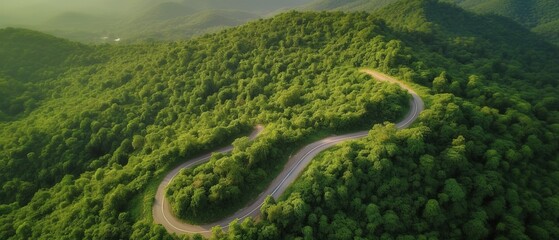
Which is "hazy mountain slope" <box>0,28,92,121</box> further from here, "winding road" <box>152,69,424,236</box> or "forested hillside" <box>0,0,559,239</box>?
"winding road" <box>152,69,424,236</box>

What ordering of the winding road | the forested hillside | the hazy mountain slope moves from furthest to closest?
the hazy mountain slope, the winding road, the forested hillside

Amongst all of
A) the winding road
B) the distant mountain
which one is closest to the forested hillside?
the winding road

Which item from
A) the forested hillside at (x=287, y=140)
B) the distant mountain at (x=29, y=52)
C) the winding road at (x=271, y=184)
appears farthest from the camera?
the distant mountain at (x=29, y=52)

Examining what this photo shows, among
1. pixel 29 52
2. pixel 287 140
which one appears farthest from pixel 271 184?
pixel 29 52

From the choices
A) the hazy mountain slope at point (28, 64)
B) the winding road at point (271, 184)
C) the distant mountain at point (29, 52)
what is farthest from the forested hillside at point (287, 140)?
the distant mountain at point (29, 52)

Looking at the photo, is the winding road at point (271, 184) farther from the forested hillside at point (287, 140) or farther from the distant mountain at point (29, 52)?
the distant mountain at point (29, 52)
